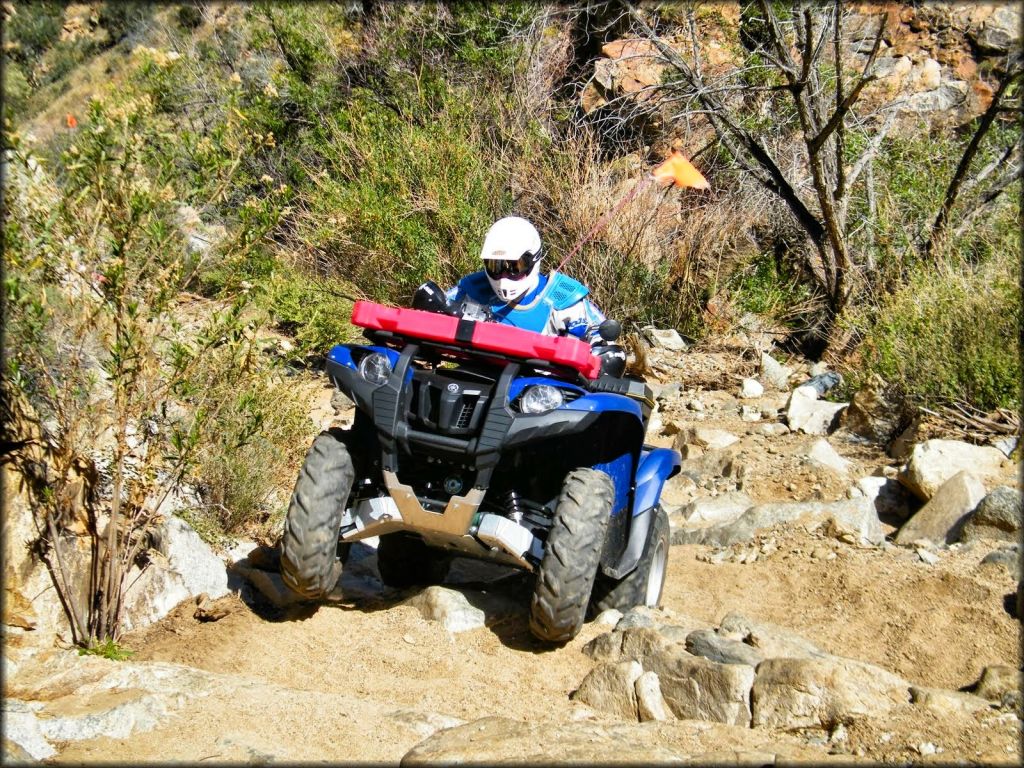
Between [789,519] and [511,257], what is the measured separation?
116 inches

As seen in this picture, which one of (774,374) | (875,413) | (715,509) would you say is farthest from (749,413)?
(715,509)

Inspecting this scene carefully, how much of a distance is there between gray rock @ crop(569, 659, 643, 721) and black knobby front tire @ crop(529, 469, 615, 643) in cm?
31

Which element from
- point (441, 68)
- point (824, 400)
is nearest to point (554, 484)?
point (824, 400)

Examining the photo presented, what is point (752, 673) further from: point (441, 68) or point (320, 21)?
point (320, 21)

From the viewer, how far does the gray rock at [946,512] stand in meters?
6.83

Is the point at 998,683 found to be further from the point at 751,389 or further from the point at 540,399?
the point at 751,389

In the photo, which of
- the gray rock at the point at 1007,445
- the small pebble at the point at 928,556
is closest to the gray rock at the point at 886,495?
the gray rock at the point at 1007,445

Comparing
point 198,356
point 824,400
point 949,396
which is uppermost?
point 198,356

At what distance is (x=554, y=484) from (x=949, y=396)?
15.6 feet

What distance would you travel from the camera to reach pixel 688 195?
44.9ft

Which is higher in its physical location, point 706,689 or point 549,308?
point 549,308

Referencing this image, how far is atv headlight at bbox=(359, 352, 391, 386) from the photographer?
5.00 meters

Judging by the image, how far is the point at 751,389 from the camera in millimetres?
11062

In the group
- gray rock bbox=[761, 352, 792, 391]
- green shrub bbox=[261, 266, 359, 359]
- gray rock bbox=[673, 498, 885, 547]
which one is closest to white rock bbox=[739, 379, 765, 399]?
gray rock bbox=[761, 352, 792, 391]
